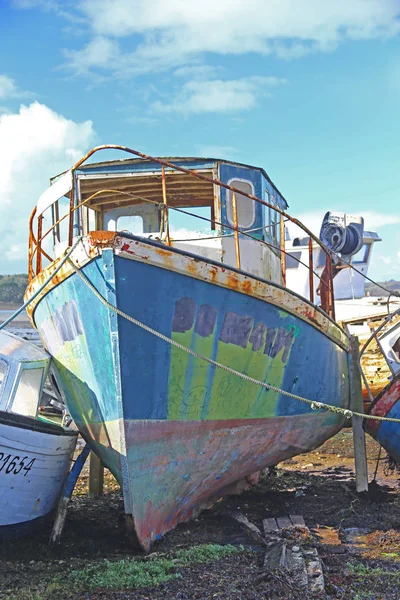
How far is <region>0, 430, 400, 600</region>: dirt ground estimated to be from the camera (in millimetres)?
4734

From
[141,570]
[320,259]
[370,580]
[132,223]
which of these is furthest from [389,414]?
[320,259]

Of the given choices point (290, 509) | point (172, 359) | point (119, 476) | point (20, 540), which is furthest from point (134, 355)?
point (290, 509)

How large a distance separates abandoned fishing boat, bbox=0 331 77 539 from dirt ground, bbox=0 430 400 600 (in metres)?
0.35

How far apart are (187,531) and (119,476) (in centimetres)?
94

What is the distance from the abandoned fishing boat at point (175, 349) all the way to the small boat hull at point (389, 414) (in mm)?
766

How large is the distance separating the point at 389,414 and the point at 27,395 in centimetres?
454

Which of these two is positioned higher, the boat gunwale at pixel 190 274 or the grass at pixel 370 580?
the boat gunwale at pixel 190 274

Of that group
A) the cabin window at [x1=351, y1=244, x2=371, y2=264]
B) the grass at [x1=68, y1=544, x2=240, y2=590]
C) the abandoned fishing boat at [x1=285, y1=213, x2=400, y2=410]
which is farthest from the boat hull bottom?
the cabin window at [x1=351, y1=244, x2=371, y2=264]

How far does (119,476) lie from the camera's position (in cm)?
611

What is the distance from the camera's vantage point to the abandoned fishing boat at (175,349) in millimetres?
5738

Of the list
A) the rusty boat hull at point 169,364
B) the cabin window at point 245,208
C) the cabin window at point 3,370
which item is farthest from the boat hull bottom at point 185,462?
the cabin window at point 245,208

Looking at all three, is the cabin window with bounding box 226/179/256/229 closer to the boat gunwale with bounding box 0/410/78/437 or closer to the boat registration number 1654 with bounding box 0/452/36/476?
the boat gunwale with bounding box 0/410/78/437

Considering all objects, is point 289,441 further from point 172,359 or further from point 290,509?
point 172,359

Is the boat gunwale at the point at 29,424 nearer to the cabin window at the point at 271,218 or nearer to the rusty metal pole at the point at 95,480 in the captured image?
the rusty metal pole at the point at 95,480
